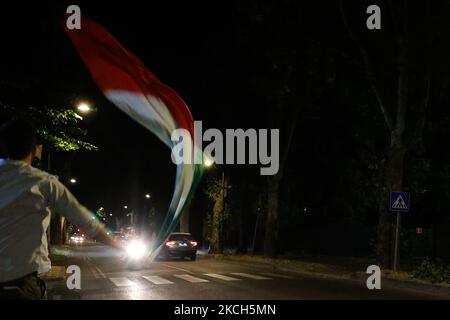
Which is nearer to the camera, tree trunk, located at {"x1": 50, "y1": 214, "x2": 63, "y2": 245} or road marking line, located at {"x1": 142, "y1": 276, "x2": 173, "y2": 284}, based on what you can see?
road marking line, located at {"x1": 142, "y1": 276, "x2": 173, "y2": 284}

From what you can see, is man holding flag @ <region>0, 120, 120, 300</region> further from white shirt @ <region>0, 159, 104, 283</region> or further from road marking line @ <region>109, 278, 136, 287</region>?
road marking line @ <region>109, 278, 136, 287</region>

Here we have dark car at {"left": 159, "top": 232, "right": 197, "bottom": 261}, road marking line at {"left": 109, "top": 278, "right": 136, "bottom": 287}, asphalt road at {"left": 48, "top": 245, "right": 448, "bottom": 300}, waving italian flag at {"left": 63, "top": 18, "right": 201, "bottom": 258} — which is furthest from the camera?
dark car at {"left": 159, "top": 232, "right": 197, "bottom": 261}

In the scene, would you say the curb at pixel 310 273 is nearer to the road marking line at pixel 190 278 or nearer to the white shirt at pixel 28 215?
the road marking line at pixel 190 278

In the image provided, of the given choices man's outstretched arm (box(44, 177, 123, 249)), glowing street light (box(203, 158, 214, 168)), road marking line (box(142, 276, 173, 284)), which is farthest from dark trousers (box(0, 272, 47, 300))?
glowing street light (box(203, 158, 214, 168))

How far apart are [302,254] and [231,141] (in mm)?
8066

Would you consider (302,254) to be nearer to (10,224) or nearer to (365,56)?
(365,56)

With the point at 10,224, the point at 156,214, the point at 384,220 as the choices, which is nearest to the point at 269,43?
the point at 384,220

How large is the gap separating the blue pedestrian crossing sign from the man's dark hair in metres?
→ 17.1

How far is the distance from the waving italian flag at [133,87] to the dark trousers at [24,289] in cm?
282

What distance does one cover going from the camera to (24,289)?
3041mm

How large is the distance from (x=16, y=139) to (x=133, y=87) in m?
6.14

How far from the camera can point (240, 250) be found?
127ft

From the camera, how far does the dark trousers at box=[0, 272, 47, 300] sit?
9.84 ft
